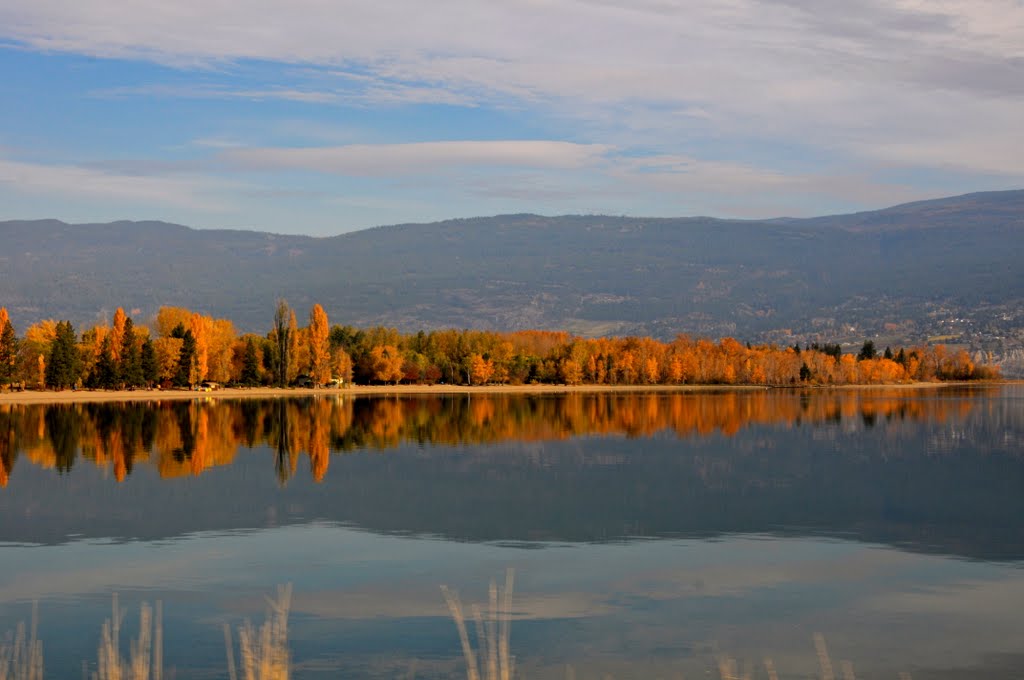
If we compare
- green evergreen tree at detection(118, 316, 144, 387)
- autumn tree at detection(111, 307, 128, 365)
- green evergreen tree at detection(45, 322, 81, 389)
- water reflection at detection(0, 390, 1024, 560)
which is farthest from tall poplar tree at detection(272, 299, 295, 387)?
water reflection at detection(0, 390, 1024, 560)

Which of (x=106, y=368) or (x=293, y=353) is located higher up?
(x=293, y=353)

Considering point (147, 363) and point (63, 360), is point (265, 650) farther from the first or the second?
point (147, 363)

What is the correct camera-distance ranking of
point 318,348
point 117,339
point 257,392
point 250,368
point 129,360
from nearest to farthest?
point 129,360 < point 117,339 < point 257,392 < point 250,368 < point 318,348

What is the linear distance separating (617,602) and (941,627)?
6209 millimetres

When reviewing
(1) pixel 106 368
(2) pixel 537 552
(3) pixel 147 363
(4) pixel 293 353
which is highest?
(4) pixel 293 353

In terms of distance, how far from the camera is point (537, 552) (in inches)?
1202

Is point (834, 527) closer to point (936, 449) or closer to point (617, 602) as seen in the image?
point (617, 602)

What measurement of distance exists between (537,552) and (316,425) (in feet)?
177

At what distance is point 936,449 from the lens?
6488 centimetres

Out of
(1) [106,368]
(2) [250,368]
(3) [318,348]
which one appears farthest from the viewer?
(3) [318,348]

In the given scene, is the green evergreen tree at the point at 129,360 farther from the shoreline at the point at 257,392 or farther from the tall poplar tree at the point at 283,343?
the tall poplar tree at the point at 283,343

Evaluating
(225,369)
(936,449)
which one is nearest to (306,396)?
(225,369)

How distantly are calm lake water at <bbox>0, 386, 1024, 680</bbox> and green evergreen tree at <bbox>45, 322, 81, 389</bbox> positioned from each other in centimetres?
7479

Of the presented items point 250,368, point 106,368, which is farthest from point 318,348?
point 106,368
